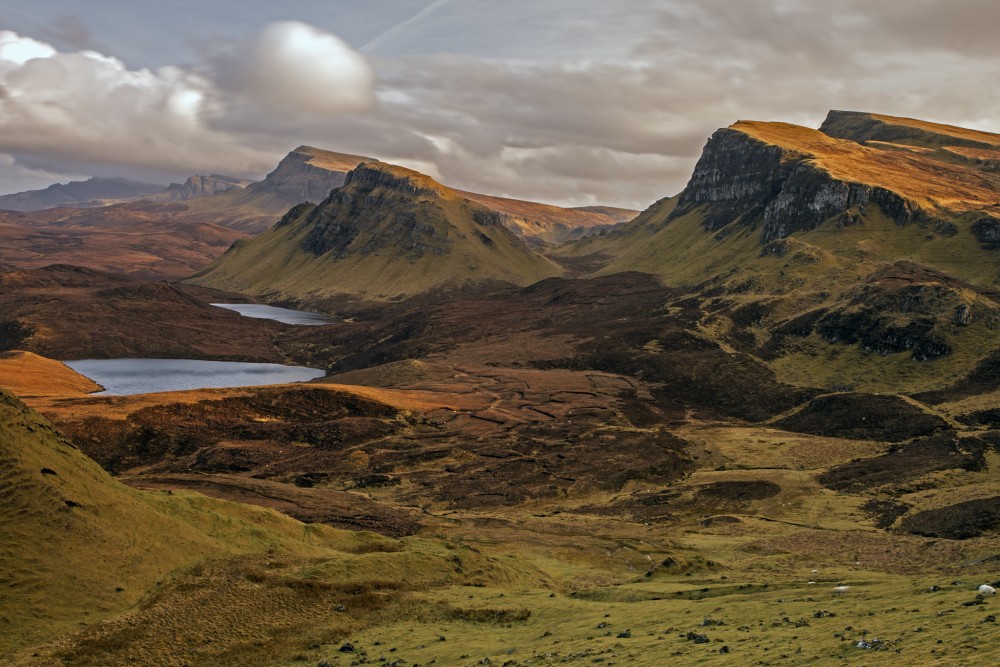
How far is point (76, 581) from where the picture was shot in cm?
3444

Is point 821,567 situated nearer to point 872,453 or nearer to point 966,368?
point 872,453

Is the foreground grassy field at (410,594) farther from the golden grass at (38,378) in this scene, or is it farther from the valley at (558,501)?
the golden grass at (38,378)

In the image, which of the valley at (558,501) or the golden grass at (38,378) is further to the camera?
the golden grass at (38,378)

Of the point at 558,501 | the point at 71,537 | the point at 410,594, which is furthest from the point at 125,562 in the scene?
the point at 558,501

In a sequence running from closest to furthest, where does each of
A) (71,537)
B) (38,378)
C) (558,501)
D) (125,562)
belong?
(71,537) < (125,562) < (558,501) < (38,378)

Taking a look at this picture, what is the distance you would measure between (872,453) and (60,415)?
391 feet

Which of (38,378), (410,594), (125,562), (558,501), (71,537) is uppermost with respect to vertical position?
(71,537)

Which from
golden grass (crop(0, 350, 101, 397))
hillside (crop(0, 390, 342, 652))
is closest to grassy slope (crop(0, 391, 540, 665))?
hillside (crop(0, 390, 342, 652))

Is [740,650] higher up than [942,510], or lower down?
higher up

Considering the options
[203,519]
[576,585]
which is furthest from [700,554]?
[203,519]

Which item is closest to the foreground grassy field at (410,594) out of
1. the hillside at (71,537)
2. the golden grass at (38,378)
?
the hillside at (71,537)

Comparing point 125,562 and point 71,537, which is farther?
point 125,562

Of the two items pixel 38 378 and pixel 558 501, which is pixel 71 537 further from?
pixel 38 378

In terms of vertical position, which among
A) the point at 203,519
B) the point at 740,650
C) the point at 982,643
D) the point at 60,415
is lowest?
the point at 60,415
